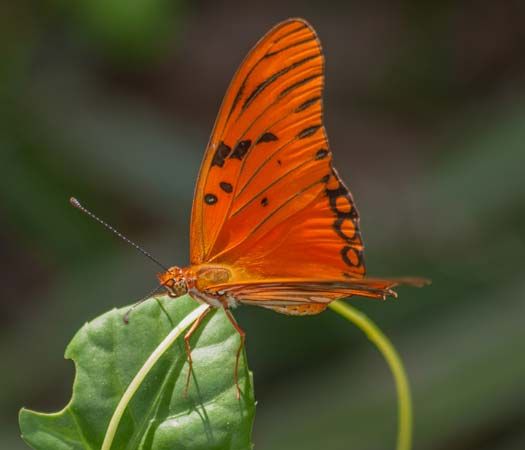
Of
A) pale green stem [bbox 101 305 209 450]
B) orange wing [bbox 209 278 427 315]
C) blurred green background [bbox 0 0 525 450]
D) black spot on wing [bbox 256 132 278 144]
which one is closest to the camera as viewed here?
pale green stem [bbox 101 305 209 450]

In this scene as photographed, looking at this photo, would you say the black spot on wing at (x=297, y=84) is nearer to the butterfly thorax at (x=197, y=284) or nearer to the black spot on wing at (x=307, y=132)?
the black spot on wing at (x=307, y=132)

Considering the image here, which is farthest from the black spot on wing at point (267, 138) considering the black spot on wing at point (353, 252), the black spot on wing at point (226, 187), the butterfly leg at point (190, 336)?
the butterfly leg at point (190, 336)

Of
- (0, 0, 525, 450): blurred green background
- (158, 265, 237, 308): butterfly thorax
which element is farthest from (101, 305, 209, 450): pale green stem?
(0, 0, 525, 450): blurred green background

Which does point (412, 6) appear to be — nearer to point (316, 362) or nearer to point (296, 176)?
point (316, 362)

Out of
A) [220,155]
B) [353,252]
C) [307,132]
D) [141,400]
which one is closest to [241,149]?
[220,155]

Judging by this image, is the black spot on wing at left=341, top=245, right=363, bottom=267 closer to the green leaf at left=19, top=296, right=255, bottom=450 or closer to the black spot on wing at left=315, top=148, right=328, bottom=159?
the black spot on wing at left=315, top=148, right=328, bottom=159

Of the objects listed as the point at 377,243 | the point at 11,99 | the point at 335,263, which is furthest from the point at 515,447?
the point at 11,99
